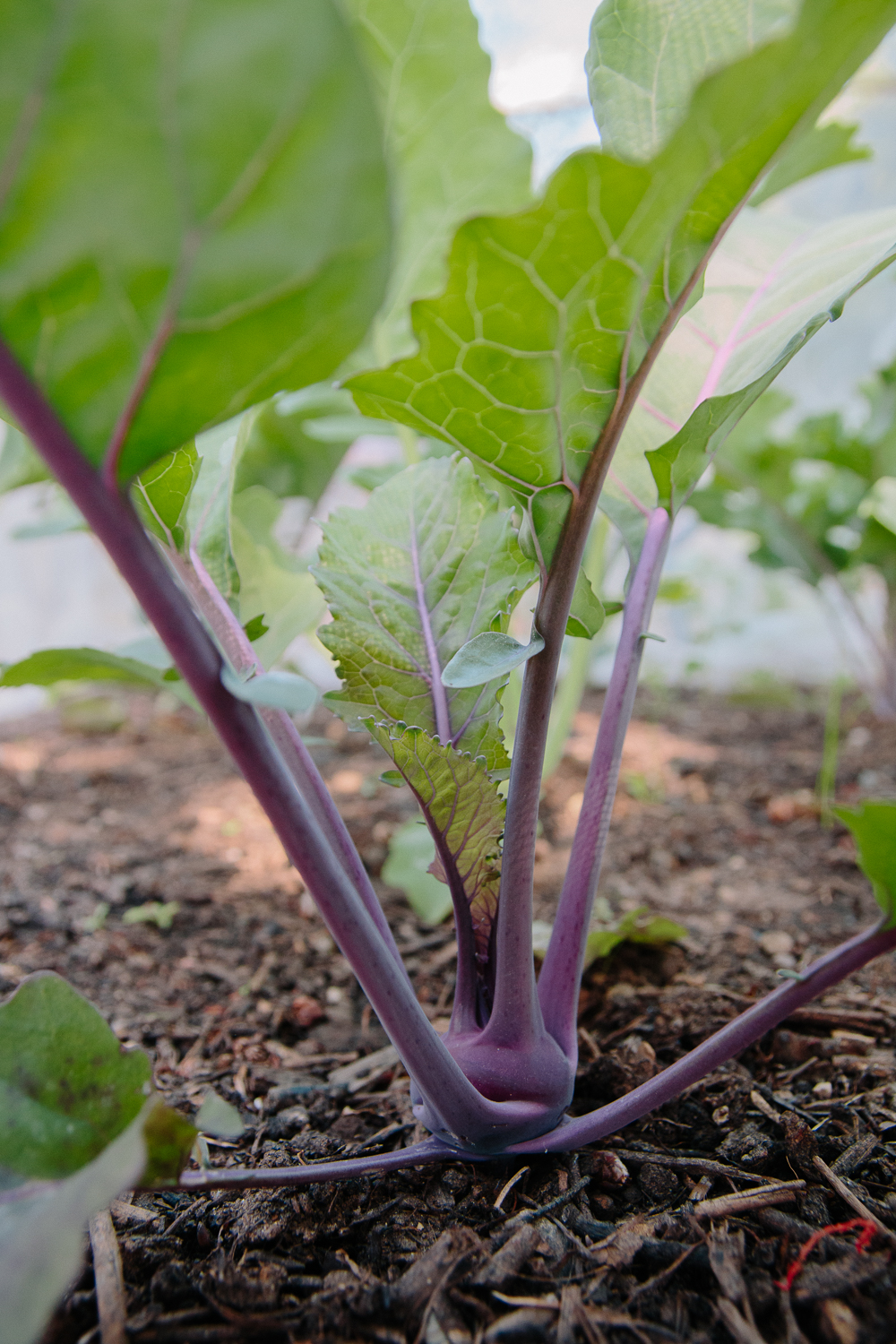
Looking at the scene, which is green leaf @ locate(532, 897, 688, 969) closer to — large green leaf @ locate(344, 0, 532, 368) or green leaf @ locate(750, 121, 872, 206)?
large green leaf @ locate(344, 0, 532, 368)

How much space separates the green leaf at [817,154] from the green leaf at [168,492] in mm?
607

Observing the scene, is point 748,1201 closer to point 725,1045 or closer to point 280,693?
point 725,1045

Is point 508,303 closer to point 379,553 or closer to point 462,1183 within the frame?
point 379,553

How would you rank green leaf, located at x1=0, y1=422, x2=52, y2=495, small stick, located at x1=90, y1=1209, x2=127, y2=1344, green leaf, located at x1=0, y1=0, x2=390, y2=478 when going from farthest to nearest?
green leaf, located at x1=0, y1=422, x2=52, y2=495, small stick, located at x1=90, y1=1209, x2=127, y2=1344, green leaf, located at x1=0, y1=0, x2=390, y2=478

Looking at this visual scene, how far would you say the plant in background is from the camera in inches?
63.4

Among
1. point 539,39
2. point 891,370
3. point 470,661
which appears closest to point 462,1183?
point 470,661

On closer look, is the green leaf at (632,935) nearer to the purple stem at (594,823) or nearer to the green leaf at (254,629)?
the purple stem at (594,823)

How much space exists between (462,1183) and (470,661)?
33 cm

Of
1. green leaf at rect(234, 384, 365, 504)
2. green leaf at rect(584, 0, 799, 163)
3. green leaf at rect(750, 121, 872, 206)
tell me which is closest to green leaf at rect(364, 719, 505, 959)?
green leaf at rect(584, 0, 799, 163)

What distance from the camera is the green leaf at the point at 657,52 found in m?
0.42

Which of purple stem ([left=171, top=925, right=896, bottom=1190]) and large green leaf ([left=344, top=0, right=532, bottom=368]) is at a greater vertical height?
large green leaf ([left=344, top=0, right=532, bottom=368])

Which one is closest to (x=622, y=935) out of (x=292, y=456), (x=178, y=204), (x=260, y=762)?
(x=260, y=762)

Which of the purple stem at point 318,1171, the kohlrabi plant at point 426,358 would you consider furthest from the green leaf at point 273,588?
the purple stem at point 318,1171

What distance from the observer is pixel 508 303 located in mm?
361
